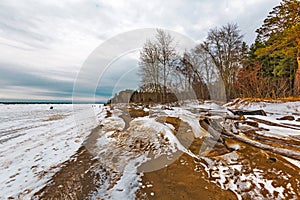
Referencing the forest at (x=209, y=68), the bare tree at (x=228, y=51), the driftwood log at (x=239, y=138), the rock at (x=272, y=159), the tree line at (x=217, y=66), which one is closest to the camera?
the rock at (x=272, y=159)

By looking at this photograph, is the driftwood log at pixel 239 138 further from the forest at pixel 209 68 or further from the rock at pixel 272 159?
the forest at pixel 209 68

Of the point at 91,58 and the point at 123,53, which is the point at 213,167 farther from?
the point at 123,53

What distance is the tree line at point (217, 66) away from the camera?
685 inches

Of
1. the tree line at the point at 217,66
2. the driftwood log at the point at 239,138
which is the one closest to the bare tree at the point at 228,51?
the tree line at the point at 217,66

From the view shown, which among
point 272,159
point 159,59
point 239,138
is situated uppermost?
point 159,59

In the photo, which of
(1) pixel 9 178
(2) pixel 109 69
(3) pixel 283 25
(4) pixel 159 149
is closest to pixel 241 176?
(4) pixel 159 149

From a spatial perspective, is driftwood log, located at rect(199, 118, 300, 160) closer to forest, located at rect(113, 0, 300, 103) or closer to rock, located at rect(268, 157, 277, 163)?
rock, located at rect(268, 157, 277, 163)

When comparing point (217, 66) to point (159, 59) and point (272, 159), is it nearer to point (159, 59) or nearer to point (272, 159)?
point (159, 59)

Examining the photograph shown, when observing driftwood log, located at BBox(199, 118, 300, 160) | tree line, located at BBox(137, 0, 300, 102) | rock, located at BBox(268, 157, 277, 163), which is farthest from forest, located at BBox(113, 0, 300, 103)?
rock, located at BBox(268, 157, 277, 163)

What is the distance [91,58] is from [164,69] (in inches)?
721

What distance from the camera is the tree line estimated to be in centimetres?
1739

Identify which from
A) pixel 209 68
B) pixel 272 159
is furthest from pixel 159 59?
pixel 272 159

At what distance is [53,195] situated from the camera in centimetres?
267

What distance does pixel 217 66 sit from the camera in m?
26.5
